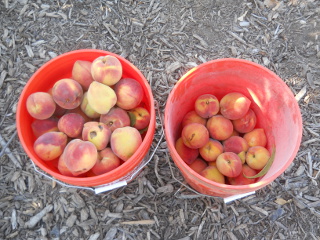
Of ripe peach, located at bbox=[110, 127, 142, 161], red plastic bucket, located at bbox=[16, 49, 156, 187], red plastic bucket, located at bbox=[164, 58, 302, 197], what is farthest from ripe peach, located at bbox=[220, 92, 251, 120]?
ripe peach, located at bbox=[110, 127, 142, 161]

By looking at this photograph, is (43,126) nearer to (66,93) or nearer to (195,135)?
(66,93)

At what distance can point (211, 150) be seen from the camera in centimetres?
175

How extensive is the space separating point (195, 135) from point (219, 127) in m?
0.19

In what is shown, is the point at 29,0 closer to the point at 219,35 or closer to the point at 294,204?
the point at 219,35

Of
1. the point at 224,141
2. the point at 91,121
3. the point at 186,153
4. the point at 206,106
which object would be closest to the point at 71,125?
the point at 91,121

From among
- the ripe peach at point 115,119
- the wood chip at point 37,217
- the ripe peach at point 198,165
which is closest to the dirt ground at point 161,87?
the wood chip at point 37,217

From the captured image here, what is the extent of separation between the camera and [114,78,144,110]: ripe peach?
1.65 m

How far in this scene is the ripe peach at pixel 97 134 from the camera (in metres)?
1.58

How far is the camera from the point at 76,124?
5.34 ft

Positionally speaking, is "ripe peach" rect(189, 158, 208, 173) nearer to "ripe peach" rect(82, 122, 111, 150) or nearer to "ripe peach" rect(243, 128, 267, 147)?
"ripe peach" rect(243, 128, 267, 147)

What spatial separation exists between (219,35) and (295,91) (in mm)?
704

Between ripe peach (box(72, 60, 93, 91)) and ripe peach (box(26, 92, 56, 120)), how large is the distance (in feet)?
0.63

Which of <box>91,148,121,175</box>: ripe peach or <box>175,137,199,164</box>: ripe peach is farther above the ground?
<box>91,148,121,175</box>: ripe peach

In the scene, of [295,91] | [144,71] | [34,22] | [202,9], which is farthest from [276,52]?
[34,22]
